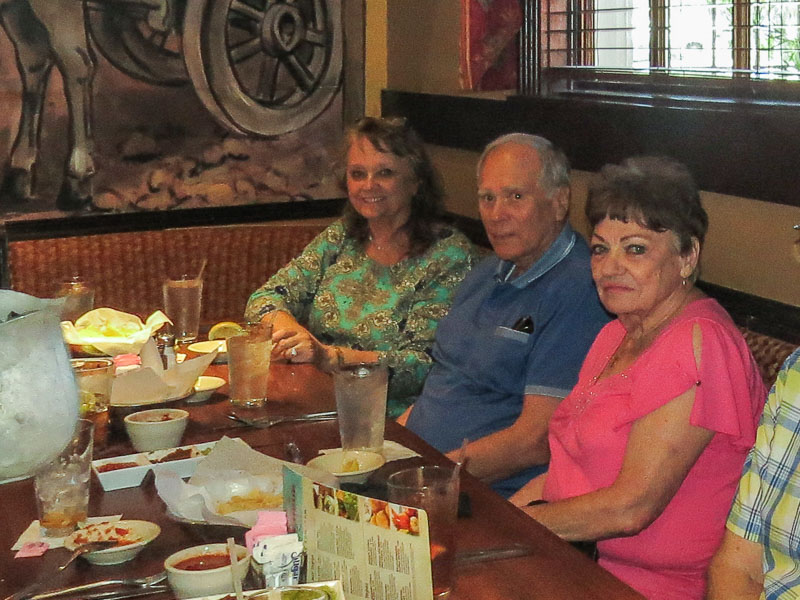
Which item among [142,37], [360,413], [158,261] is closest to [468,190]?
[158,261]

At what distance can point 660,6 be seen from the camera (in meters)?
2.79

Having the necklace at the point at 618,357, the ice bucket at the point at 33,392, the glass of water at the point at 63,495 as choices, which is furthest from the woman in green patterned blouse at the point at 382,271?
the ice bucket at the point at 33,392

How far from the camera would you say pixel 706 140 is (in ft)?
8.02

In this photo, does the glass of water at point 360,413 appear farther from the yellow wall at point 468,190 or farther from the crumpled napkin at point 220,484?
the yellow wall at point 468,190

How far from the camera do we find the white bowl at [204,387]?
2.09 meters

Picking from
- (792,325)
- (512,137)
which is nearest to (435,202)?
(512,137)

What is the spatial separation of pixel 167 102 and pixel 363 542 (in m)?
3.04

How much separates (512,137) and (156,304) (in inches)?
70.2

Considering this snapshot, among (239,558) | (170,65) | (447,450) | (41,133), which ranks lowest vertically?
(447,450)

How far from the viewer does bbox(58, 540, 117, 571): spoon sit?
50.9 inches

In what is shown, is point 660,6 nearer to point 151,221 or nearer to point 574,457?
point 574,457

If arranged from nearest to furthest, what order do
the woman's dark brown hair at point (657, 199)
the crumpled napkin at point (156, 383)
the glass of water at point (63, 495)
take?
the glass of water at point (63, 495) → the woman's dark brown hair at point (657, 199) → the crumpled napkin at point (156, 383)

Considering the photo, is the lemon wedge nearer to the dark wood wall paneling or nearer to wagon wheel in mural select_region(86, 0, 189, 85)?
the dark wood wall paneling

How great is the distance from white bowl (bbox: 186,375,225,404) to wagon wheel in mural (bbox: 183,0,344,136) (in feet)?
6.30
